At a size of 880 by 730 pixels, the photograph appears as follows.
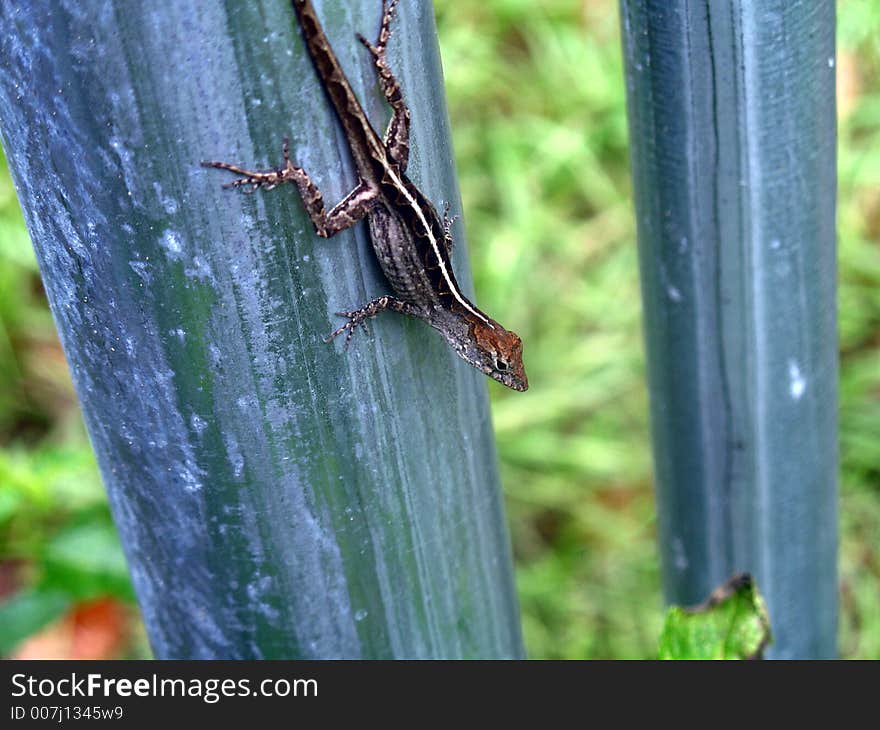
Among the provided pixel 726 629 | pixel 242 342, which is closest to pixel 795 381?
pixel 726 629

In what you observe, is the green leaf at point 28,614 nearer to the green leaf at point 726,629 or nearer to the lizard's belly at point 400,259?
the lizard's belly at point 400,259

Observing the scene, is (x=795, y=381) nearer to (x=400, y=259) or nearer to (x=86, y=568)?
(x=400, y=259)

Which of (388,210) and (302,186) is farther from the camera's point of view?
(388,210)

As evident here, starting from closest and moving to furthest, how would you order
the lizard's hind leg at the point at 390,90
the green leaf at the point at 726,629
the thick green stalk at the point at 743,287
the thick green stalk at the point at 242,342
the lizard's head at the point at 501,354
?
the thick green stalk at the point at 242,342 → the lizard's hind leg at the point at 390,90 → the thick green stalk at the point at 743,287 → the green leaf at the point at 726,629 → the lizard's head at the point at 501,354

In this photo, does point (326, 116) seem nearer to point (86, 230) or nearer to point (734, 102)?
point (86, 230)

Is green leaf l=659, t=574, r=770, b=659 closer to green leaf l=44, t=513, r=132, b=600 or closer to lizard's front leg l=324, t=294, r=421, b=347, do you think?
lizard's front leg l=324, t=294, r=421, b=347

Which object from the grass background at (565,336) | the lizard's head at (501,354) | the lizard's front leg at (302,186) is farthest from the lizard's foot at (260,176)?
the grass background at (565,336)
